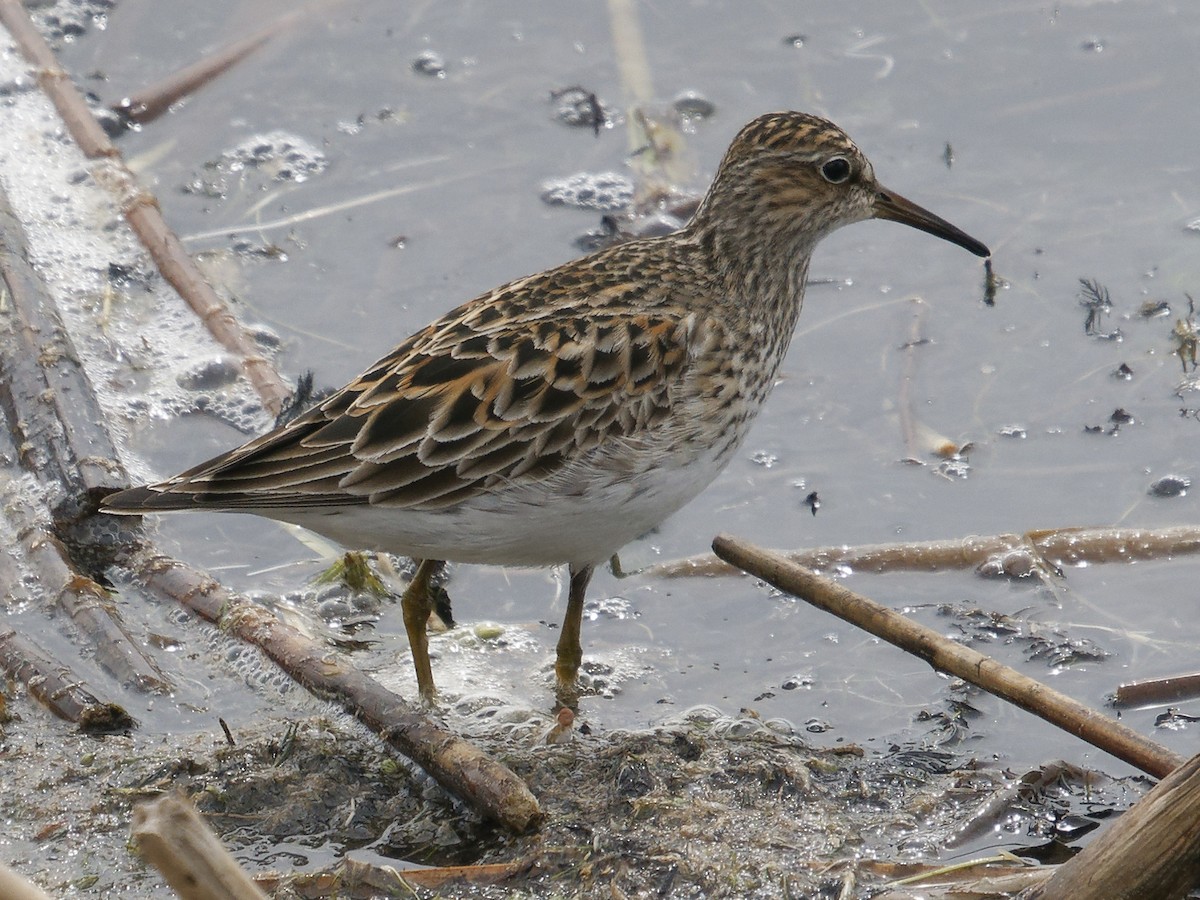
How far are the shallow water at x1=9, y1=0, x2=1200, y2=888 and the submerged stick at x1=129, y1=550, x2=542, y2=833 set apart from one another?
1.72 ft

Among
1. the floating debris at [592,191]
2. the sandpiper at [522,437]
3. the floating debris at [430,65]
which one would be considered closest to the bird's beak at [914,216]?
the sandpiper at [522,437]

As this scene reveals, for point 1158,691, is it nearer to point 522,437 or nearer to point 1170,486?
point 1170,486

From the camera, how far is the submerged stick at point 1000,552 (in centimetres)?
636

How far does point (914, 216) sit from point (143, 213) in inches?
158

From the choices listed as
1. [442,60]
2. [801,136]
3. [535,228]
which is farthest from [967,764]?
[442,60]

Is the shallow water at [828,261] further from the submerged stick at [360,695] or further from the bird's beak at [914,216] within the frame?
the bird's beak at [914,216]

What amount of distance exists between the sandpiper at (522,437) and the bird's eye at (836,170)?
0.83 metres

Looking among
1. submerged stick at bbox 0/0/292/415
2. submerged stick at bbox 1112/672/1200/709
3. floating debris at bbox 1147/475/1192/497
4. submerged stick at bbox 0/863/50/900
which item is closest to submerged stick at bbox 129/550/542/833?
submerged stick at bbox 0/0/292/415

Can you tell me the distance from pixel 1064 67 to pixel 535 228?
337 cm

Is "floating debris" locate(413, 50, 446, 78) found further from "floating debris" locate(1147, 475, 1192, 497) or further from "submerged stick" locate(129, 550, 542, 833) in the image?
"floating debris" locate(1147, 475, 1192, 497)

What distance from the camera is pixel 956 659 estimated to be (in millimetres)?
5250

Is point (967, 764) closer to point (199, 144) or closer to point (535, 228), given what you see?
point (535, 228)

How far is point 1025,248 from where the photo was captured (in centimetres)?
820

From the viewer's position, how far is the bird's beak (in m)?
6.63
